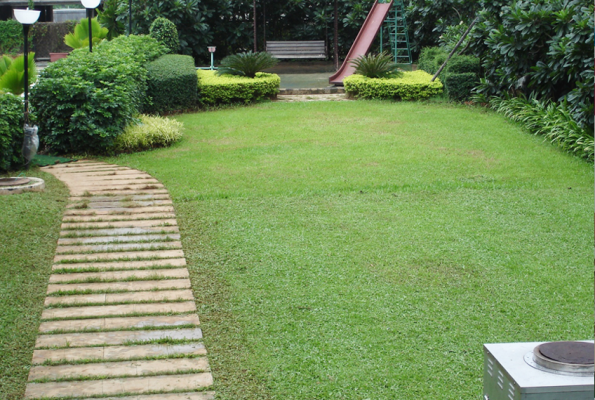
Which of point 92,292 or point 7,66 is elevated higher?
point 7,66

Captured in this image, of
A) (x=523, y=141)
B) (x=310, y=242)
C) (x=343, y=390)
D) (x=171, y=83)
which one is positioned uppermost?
(x=171, y=83)

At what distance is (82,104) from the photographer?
28.3 feet

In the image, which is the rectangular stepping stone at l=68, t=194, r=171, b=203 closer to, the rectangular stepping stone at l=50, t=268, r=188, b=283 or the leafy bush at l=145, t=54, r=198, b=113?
the rectangular stepping stone at l=50, t=268, r=188, b=283

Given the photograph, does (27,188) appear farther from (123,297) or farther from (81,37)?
(81,37)

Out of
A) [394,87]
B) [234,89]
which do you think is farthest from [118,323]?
[394,87]

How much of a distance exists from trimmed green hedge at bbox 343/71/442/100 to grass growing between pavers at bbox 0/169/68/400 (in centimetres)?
748

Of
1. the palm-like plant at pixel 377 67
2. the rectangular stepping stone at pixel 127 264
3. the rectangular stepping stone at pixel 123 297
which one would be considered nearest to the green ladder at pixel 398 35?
the palm-like plant at pixel 377 67

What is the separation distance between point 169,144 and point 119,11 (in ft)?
33.1

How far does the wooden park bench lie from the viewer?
1866cm

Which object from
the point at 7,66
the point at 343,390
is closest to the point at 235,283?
the point at 343,390

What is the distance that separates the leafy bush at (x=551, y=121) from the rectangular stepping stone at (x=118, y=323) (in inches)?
239

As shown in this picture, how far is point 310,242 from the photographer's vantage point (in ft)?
18.2

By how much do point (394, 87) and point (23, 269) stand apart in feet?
31.2

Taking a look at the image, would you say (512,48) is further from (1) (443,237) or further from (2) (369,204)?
(1) (443,237)
